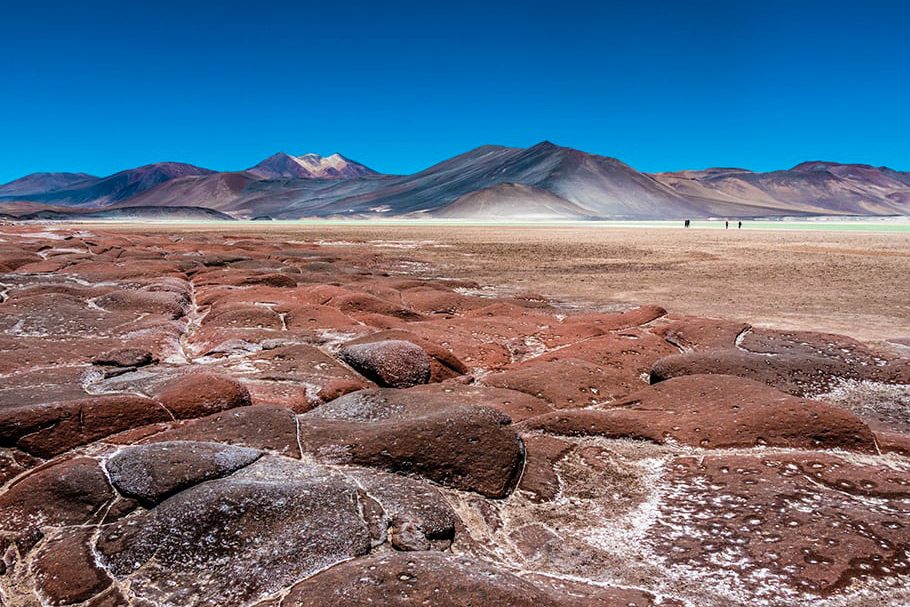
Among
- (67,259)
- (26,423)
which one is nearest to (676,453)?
(26,423)

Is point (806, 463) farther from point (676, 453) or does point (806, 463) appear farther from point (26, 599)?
point (26, 599)

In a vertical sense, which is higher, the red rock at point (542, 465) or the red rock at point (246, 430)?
the red rock at point (246, 430)

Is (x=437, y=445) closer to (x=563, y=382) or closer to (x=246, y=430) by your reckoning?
(x=246, y=430)

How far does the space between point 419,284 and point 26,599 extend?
374 inches

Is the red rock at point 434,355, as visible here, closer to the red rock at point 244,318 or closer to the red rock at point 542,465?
the red rock at point 244,318

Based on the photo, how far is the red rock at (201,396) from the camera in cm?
414

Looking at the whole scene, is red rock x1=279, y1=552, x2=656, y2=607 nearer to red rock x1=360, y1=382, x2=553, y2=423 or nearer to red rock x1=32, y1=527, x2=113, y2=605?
red rock x1=32, y1=527, x2=113, y2=605

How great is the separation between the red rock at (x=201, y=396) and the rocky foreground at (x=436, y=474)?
0.02 metres

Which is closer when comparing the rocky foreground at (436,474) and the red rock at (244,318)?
the rocky foreground at (436,474)

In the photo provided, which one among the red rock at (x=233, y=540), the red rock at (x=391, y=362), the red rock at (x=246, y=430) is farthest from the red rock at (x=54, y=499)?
the red rock at (x=391, y=362)

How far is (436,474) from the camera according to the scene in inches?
139

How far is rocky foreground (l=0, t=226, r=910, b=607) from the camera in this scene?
8.64 feet

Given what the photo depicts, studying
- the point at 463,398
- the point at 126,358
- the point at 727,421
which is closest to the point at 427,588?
the point at 463,398

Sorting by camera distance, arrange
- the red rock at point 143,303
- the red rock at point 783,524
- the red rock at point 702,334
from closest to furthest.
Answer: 1. the red rock at point 783,524
2. the red rock at point 702,334
3. the red rock at point 143,303
